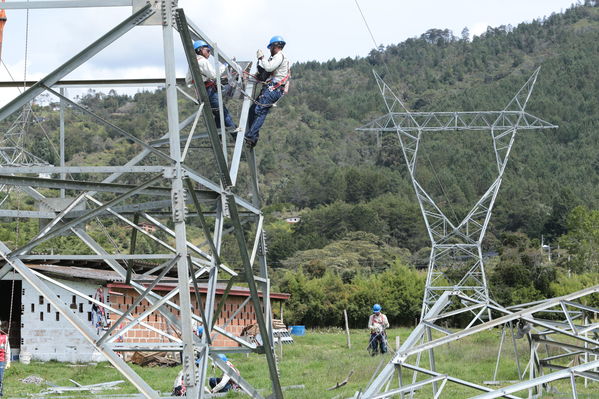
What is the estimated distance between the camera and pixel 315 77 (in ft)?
584

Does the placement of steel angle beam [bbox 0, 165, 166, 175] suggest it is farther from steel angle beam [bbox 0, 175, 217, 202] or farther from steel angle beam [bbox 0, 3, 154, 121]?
steel angle beam [bbox 0, 3, 154, 121]

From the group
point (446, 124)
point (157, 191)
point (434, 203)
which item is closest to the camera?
point (157, 191)

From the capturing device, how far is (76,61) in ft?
39.3

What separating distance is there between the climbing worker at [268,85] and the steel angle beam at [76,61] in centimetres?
396

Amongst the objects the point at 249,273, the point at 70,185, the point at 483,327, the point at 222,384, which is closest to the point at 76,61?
the point at 70,185

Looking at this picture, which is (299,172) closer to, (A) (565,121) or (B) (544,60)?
(A) (565,121)

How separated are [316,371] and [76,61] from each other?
40.5 ft

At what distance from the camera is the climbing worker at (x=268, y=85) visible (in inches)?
630

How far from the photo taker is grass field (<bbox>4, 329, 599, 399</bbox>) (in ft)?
62.5

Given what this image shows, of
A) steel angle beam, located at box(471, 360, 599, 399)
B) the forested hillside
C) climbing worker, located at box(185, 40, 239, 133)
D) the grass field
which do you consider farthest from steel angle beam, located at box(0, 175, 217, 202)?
the forested hillside

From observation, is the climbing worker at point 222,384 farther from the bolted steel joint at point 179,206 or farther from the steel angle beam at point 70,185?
the bolted steel joint at point 179,206

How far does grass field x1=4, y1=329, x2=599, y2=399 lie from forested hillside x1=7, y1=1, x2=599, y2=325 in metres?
25.7

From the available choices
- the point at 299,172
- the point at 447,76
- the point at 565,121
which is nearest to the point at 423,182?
the point at 299,172

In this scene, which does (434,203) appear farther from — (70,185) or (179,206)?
(70,185)
